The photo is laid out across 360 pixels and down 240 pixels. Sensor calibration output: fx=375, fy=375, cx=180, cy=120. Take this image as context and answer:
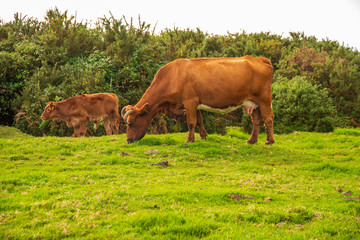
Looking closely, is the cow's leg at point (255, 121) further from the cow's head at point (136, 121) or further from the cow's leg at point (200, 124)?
the cow's head at point (136, 121)

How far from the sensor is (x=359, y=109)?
91.0 feet

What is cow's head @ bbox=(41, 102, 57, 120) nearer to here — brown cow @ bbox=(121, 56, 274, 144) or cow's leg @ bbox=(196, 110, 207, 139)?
brown cow @ bbox=(121, 56, 274, 144)

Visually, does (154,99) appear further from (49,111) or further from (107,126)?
(49,111)

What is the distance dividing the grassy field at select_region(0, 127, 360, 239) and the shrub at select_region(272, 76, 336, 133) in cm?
657

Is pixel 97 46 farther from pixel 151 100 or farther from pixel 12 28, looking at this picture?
pixel 151 100

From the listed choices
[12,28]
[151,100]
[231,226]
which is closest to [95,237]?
[231,226]

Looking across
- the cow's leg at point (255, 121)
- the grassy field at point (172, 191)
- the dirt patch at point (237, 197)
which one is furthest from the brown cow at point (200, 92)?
the dirt patch at point (237, 197)

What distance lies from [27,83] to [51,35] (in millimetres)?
4208

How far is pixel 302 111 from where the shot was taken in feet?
75.6

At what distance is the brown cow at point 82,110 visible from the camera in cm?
1948

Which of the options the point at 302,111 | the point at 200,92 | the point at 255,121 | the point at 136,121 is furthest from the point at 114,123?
the point at 302,111

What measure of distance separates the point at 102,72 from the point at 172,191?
16.4m

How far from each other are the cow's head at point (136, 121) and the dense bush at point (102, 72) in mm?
6245

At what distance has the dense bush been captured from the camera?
22.7 meters
